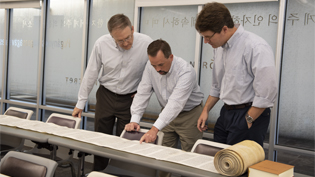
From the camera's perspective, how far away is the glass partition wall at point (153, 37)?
3648mm

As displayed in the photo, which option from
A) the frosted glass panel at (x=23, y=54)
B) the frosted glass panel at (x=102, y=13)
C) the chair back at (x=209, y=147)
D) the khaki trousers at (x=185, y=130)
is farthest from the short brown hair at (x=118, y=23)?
the frosted glass panel at (x=23, y=54)

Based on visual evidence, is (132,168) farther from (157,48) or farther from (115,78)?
(115,78)

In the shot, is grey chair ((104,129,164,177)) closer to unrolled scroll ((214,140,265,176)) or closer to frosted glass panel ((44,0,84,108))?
unrolled scroll ((214,140,265,176))

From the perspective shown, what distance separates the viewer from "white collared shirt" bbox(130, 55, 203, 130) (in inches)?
111

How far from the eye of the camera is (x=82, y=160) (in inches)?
124

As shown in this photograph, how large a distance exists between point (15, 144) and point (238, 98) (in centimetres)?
248

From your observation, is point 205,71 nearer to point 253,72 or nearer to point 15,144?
point 253,72

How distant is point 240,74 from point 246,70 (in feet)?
0.17

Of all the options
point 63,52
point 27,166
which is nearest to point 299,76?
point 27,166

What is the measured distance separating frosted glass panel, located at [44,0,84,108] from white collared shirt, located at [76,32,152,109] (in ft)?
6.59

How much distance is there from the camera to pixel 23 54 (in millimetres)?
6098

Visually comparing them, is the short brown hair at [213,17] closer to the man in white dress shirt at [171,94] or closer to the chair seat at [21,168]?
the man in white dress shirt at [171,94]

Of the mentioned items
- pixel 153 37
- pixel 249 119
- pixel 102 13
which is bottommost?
pixel 249 119

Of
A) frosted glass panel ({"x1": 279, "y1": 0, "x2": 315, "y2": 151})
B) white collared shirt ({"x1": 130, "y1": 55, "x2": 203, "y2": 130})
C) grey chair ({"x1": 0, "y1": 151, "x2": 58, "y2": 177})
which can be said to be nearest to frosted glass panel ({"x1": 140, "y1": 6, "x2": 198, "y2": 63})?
frosted glass panel ({"x1": 279, "y1": 0, "x2": 315, "y2": 151})
